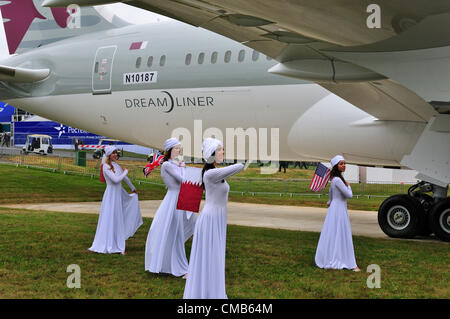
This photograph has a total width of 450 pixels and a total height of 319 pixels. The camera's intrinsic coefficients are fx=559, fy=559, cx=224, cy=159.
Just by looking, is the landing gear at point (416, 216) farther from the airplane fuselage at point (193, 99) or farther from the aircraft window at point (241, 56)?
the aircraft window at point (241, 56)

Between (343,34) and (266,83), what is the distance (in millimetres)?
5824

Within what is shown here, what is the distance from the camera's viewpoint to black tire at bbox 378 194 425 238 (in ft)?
40.3

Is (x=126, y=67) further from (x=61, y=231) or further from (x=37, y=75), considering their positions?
(x=61, y=231)

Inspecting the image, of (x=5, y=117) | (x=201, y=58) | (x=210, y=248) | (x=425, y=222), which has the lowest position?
(x=210, y=248)

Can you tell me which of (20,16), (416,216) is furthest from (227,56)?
(20,16)

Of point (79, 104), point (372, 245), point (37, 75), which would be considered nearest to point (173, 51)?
point (79, 104)

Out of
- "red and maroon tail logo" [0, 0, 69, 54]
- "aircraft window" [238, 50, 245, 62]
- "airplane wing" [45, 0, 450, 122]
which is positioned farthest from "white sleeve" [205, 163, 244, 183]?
"red and maroon tail logo" [0, 0, 69, 54]

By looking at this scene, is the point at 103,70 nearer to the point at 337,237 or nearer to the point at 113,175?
the point at 113,175

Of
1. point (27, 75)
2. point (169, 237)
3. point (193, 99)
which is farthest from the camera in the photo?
point (27, 75)

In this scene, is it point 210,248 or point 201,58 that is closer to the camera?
point 210,248

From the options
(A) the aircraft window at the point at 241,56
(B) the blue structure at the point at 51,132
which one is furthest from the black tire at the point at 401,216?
(B) the blue structure at the point at 51,132

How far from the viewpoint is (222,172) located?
6.47m

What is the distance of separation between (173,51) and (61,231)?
18.8ft

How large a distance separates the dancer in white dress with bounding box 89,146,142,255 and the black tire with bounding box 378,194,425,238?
5.71 metres
